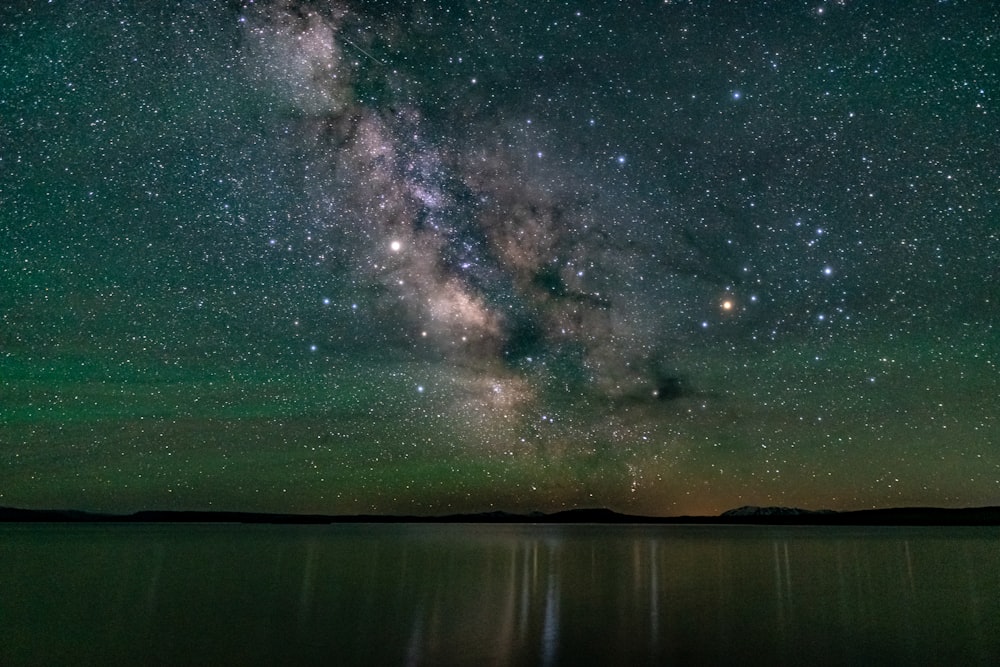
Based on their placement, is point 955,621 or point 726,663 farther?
point 955,621

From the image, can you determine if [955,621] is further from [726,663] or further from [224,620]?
[224,620]

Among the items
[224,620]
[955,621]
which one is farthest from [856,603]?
[224,620]

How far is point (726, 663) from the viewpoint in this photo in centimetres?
1062

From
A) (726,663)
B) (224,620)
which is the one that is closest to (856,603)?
(726,663)

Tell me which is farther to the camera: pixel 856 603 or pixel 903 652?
pixel 856 603

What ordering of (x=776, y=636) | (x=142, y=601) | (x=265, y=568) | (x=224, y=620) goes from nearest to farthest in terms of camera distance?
(x=776, y=636) < (x=224, y=620) < (x=142, y=601) < (x=265, y=568)

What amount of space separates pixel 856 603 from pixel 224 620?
51.7 feet

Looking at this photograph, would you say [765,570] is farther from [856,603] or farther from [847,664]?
[847,664]

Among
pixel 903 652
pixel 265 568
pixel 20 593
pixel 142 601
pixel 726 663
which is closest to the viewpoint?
pixel 726 663

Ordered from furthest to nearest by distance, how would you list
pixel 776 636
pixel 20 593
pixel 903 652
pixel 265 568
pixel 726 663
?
pixel 265 568, pixel 20 593, pixel 776 636, pixel 903 652, pixel 726 663

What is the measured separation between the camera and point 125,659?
35.1ft

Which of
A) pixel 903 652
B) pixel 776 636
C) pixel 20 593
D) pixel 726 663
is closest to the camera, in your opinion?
pixel 726 663

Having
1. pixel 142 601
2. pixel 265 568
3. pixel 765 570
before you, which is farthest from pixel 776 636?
pixel 265 568

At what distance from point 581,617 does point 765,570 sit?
1827cm
